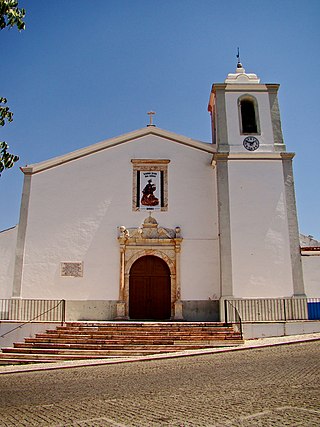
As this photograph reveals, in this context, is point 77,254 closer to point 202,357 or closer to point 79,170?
point 79,170

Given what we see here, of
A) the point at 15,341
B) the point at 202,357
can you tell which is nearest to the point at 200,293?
the point at 202,357

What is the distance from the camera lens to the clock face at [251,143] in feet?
53.8

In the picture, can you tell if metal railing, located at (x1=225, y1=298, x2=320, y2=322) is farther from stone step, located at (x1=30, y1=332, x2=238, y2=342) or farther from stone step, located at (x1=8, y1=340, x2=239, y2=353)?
stone step, located at (x1=8, y1=340, x2=239, y2=353)

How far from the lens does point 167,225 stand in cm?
1605

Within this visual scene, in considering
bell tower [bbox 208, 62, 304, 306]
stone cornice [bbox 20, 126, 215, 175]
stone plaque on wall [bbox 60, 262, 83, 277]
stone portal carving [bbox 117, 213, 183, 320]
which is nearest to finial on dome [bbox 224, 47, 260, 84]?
bell tower [bbox 208, 62, 304, 306]

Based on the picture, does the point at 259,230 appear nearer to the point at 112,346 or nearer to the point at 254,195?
the point at 254,195

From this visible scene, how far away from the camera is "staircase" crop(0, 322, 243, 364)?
11398 millimetres

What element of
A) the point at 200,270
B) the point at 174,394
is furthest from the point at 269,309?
the point at 174,394

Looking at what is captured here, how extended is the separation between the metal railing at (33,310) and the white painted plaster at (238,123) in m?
8.47

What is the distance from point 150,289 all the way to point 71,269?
291cm

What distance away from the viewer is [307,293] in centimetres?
1513

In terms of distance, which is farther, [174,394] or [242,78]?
[242,78]

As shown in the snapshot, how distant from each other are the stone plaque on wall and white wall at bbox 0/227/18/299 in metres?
1.88

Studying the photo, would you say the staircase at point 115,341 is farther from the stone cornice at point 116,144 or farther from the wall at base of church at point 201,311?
the stone cornice at point 116,144
